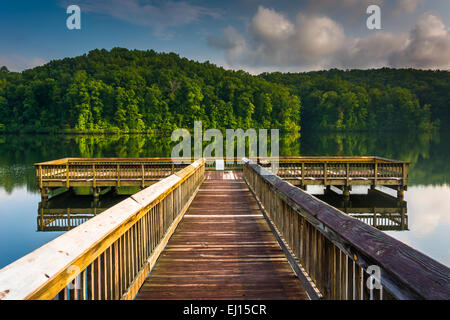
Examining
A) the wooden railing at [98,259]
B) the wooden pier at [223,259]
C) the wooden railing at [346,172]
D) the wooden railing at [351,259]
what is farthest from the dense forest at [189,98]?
the wooden railing at [351,259]

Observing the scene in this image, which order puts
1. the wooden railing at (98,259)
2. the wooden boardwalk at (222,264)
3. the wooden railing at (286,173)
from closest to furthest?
1. the wooden railing at (98,259)
2. the wooden boardwalk at (222,264)
3. the wooden railing at (286,173)

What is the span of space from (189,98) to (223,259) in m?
76.2

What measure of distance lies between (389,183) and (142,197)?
1462 cm

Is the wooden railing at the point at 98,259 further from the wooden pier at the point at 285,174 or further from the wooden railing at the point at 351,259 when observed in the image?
the wooden pier at the point at 285,174

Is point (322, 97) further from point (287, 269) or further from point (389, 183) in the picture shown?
point (287, 269)

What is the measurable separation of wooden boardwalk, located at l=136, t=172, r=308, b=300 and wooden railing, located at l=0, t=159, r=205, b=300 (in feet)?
0.77

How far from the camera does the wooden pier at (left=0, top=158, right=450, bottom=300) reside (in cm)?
132

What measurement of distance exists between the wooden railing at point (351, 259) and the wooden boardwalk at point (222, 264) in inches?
13.1

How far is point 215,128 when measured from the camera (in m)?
78.8

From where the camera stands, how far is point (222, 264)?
374cm

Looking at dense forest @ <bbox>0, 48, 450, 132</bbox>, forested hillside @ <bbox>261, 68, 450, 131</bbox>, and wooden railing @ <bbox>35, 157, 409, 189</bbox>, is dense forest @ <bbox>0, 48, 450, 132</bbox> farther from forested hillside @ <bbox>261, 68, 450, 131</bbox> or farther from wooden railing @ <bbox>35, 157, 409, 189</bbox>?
wooden railing @ <bbox>35, 157, 409, 189</bbox>

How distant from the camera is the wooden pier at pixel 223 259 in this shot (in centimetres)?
132
